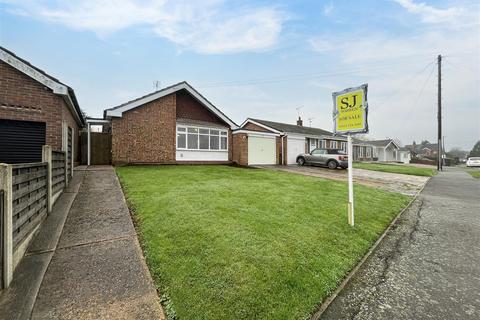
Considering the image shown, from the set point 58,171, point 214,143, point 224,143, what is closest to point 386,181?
point 224,143

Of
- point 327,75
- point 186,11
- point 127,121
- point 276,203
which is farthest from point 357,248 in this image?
point 327,75

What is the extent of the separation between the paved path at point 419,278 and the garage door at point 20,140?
9.51 m

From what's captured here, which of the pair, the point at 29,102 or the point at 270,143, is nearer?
the point at 29,102

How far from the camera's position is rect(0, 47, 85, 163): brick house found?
7271mm

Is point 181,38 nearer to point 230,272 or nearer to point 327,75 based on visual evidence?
point 327,75

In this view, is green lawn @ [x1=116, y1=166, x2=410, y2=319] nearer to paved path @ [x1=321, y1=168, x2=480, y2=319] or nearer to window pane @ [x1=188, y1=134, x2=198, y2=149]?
paved path @ [x1=321, y1=168, x2=480, y2=319]

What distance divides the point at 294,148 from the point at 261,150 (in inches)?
170

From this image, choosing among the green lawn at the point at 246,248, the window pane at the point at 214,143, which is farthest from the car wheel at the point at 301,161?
the green lawn at the point at 246,248

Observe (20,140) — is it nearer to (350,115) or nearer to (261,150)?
(350,115)

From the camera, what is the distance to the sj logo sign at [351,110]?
5098 mm

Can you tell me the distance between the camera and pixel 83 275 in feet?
9.42

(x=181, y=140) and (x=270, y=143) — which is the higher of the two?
(x=270, y=143)

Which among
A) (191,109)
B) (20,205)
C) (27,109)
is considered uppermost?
(191,109)

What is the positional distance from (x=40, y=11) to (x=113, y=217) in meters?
10.8
